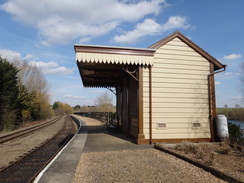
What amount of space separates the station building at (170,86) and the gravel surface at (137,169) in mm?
2004

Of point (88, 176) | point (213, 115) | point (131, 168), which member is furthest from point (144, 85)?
point (88, 176)

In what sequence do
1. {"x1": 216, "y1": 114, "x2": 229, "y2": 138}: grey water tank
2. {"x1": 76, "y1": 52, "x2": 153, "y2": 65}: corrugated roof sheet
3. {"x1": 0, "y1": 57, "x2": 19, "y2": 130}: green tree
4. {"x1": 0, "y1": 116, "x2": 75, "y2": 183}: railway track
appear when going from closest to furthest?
1. {"x1": 0, "y1": 116, "x2": 75, "y2": 183}: railway track
2. {"x1": 76, "y1": 52, "x2": 153, "y2": 65}: corrugated roof sheet
3. {"x1": 216, "y1": 114, "x2": 229, "y2": 138}: grey water tank
4. {"x1": 0, "y1": 57, "x2": 19, "y2": 130}: green tree

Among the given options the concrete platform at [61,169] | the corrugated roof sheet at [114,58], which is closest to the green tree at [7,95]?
the corrugated roof sheet at [114,58]

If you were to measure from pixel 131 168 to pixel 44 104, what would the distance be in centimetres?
3483

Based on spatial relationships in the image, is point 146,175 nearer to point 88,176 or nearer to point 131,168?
point 131,168

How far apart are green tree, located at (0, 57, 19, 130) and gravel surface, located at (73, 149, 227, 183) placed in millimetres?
15176

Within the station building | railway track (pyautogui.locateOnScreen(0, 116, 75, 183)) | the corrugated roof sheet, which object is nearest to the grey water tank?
the station building

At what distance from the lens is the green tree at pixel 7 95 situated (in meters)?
18.1

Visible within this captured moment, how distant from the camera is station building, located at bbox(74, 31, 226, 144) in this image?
8.25 m

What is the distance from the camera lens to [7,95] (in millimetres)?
19875

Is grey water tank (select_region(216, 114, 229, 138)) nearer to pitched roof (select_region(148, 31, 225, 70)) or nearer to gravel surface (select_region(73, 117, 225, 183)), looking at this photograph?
pitched roof (select_region(148, 31, 225, 70))

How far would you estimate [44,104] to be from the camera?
3647 cm

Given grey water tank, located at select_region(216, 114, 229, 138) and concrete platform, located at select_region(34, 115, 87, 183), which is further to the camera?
grey water tank, located at select_region(216, 114, 229, 138)

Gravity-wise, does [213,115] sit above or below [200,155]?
above
